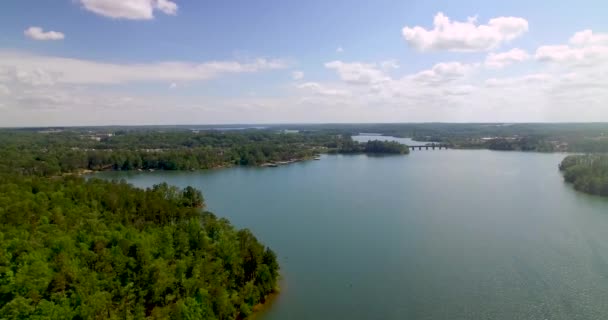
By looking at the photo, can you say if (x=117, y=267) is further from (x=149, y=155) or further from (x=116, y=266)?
(x=149, y=155)

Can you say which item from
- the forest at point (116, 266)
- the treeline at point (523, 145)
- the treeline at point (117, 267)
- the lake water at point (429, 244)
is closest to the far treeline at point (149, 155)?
the lake water at point (429, 244)

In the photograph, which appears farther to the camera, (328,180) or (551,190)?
(328,180)

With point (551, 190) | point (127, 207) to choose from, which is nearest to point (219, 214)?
point (127, 207)

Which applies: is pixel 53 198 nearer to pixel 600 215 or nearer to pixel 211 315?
pixel 211 315

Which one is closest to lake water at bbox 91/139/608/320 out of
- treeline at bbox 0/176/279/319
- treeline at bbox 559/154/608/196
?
treeline at bbox 559/154/608/196

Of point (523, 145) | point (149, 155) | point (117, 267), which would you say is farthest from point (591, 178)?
point (149, 155)

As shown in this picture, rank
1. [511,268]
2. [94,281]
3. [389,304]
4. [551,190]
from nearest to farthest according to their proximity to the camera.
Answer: [94,281], [389,304], [511,268], [551,190]

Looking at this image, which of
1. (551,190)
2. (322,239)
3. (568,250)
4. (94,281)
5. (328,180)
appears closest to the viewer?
(94,281)
